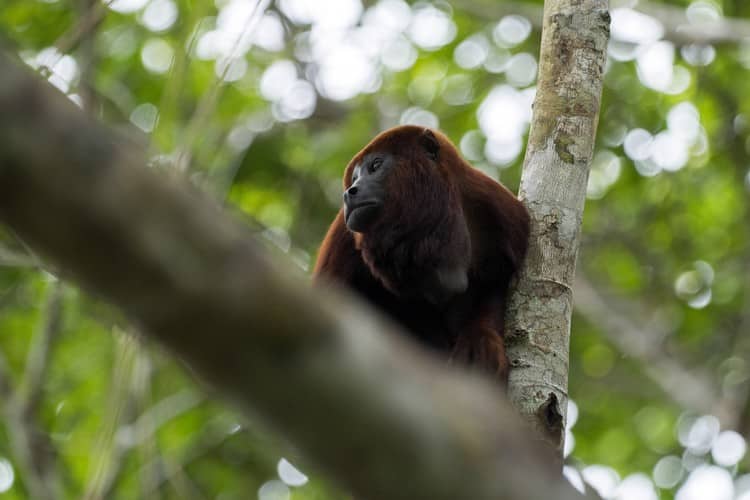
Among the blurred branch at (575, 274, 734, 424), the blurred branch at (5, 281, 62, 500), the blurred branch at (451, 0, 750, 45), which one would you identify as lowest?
the blurred branch at (5, 281, 62, 500)

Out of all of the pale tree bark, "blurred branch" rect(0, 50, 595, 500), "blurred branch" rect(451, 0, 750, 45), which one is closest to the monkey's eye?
the pale tree bark

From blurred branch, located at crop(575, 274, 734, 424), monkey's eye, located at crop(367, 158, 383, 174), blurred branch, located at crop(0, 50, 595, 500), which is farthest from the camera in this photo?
blurred branch, located at crop(575, 274, 734, 424)

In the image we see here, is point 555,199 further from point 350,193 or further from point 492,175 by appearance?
point 492,175

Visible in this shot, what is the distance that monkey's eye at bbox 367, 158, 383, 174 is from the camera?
12.9ft

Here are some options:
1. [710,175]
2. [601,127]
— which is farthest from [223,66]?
[710,175]

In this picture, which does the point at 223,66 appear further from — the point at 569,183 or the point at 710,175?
the point at 710,175

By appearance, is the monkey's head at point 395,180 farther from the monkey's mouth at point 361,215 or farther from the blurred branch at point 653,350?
the blurred branch at point 653,350

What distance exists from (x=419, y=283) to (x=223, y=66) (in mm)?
1121

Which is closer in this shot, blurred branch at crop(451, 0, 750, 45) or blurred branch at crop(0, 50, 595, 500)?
blurred branch at crop(0, 50, 595, 500)

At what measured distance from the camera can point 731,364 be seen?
841cm

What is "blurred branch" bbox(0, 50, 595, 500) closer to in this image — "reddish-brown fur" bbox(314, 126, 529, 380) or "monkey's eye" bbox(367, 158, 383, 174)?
"reddish-brown fur" bbox(314, 126, 529, 380)

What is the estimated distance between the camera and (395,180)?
385 cm

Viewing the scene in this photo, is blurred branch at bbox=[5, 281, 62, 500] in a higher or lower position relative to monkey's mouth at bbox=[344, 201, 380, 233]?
lower

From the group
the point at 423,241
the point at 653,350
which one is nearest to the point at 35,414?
the point at 423,241
